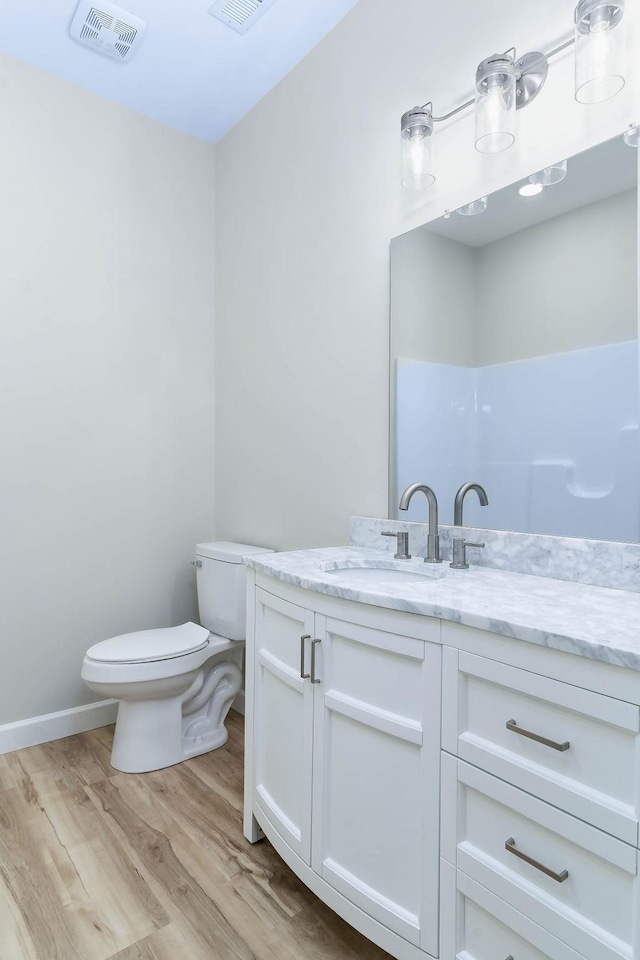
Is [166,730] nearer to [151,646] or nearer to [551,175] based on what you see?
[151,646]

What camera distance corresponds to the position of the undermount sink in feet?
4.91

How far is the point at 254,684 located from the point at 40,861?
77cm

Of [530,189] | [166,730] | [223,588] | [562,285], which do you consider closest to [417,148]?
[530,189]

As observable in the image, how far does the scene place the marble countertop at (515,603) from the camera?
2.68 feet

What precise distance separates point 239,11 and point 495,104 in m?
1.14

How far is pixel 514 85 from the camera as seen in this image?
1367 mm

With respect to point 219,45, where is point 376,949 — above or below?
below

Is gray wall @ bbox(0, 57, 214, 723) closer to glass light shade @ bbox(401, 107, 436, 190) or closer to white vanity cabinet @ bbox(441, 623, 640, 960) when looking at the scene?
glass light shade @ bbox(401, 107, 436, 190)

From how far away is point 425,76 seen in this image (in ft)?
5.48

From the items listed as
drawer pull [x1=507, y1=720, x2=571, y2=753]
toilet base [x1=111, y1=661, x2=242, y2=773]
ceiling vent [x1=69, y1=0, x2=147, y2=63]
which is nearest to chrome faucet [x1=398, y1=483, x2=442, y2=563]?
drawer pull [x1=507, y1=720, x2=571, y2=753]

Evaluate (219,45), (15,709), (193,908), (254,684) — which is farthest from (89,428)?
(193,908)

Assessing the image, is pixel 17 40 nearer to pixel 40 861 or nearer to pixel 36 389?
pixel 36 389

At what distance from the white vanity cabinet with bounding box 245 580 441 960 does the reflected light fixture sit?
1088 mm

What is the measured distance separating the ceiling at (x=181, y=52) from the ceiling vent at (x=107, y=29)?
0.09ft
